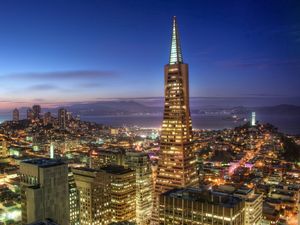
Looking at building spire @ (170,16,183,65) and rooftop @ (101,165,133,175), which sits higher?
building spire @ (170,16,183,65)

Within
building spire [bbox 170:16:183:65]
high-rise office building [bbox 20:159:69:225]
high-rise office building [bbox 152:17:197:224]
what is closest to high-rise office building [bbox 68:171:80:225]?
high-rise office building [bbox 20:159:69:225]

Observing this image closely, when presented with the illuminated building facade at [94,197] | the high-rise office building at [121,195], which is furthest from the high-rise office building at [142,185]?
the illuminated building facade at [94,197]

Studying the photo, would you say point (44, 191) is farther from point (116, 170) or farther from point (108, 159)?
point (108, 159)

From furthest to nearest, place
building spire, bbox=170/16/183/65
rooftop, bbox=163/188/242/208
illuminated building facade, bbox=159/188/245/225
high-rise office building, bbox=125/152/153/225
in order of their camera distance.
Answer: building spire, bbox=170/16/183/65, high-rise office building, bbox=125/152/153/225, rooftop, bbox=163/188/242/208, illuminated building facade, bbox=159/188/245/225

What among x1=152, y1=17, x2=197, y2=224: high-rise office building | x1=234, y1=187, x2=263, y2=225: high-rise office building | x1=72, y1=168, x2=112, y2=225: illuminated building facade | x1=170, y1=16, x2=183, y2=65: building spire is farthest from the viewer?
x1=170, y1=16, x2=183, y2=65: building spire

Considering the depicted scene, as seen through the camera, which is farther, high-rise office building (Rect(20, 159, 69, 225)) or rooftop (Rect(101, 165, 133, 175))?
rooftop (Rect(101, 165, 133, 175))

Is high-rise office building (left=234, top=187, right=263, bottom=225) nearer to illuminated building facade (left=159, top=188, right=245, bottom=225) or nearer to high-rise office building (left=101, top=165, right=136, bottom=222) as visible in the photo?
illuminated building facade (left=159, top=188, right=245, bottom=225)

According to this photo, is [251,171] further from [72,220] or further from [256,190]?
[72,220]
